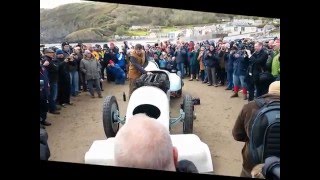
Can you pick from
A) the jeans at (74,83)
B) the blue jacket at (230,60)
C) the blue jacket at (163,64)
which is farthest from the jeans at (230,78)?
the jeans at (74,83)

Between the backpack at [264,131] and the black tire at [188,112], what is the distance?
0.70 m

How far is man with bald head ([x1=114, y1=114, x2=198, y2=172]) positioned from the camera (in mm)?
1106

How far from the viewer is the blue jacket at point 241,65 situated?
2.41 meters

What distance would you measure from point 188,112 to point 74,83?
2.35 ft

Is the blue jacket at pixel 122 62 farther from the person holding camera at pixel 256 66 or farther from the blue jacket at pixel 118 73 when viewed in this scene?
the person holding camera at pixel 256 66

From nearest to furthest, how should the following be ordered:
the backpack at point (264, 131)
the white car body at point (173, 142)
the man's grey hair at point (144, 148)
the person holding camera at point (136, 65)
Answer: the man's grey hair at point (144, 148) < the backpack at point (264, 131) < the white car body at point (173, 142) < the person holding camera at point (136, 65)

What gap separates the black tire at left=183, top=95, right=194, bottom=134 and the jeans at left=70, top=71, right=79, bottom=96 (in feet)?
2.16

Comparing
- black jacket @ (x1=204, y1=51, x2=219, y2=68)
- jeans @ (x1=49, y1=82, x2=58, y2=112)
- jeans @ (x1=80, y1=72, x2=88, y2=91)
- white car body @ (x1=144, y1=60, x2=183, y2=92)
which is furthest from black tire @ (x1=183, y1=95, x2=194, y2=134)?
jeans @ (x1=49, y1=82, x2=58, y2=112)

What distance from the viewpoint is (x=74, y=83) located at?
239 centimetres

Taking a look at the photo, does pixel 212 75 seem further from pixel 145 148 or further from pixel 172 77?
pixel 145 148

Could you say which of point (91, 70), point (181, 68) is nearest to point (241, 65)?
point (181, 68)

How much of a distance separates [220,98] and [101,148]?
29.8 inches

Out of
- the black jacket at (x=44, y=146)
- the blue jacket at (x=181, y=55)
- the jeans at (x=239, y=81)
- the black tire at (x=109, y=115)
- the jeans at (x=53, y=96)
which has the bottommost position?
the black jacket at (x=44, y=146)
